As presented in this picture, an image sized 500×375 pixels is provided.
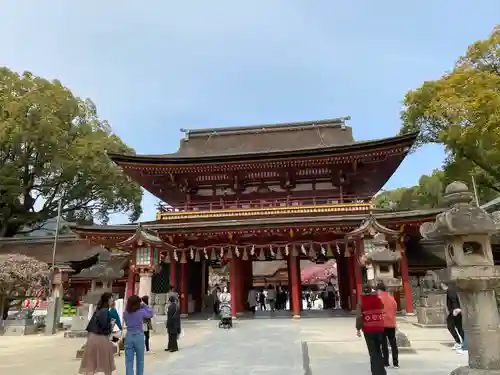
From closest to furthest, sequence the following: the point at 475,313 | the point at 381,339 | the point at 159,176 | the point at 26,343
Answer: the point at 475,313 → the point at 381,339 → the point at 26,343 → the point at 159,176

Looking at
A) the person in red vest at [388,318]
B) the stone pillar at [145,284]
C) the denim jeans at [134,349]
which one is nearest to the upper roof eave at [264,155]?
the stone pillar at [145,284]

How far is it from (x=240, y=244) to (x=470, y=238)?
14.1 meters

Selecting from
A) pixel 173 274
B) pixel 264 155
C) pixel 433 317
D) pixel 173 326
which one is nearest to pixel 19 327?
pixel 173 274

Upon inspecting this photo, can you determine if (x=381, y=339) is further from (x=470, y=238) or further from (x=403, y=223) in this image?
(x=403, y=223)

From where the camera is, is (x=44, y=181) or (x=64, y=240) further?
(x=44, y=181)

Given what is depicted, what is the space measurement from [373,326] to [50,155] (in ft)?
105

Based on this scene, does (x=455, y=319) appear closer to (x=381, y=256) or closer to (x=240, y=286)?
(x=381, y=256)

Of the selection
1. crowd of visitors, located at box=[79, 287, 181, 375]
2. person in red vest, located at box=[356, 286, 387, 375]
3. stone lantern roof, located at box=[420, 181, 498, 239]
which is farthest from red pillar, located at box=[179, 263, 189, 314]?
stone lantern roof, located at box=[420, 181, 498, 239]

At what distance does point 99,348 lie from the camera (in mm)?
6547

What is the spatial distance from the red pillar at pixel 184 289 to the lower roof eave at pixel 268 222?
2.77m

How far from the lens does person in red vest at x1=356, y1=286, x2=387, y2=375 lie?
6512 millimetres

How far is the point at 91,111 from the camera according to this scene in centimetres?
3659

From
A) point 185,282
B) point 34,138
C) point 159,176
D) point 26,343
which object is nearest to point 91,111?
point 34,138

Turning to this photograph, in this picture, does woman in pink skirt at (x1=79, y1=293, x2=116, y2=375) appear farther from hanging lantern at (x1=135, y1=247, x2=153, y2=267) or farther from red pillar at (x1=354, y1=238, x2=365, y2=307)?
red pillar at (x1=354, y1=238, x2=365, y2=307)
